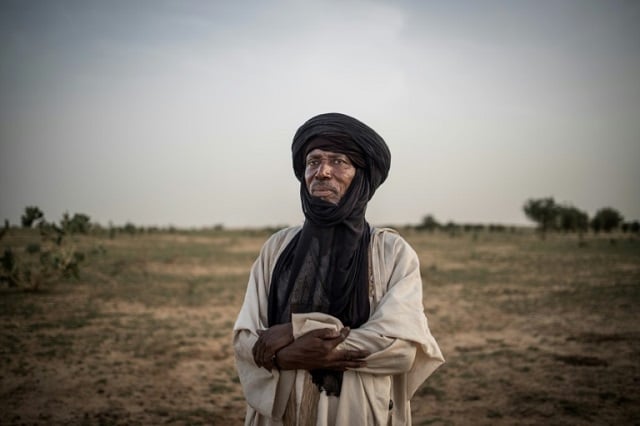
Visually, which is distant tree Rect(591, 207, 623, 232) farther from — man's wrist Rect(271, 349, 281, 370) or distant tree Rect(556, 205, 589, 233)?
man's wrist Rect(271, 349, 281, 370)

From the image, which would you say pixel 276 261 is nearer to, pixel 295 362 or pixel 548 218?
pixel 295 362

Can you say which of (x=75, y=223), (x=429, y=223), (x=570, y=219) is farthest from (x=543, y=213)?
(x=75, y=223)

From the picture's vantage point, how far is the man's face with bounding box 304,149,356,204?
88.4 inches

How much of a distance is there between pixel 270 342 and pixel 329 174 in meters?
0.78

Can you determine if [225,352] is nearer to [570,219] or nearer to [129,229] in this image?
[129,229]

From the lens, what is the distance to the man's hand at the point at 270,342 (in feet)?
6.79

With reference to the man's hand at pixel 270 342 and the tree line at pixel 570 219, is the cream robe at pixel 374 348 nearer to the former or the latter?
the man's hand at pixel 270 342

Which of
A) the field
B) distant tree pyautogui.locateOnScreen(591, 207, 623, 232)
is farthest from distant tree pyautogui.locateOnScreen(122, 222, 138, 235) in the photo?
distant tree pyautogui.locateOnScreen(591, 207, 623, 232)

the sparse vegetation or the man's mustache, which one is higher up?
the man's mustache

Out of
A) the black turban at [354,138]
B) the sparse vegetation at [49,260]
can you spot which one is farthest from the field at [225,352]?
the black turban at [354,138]

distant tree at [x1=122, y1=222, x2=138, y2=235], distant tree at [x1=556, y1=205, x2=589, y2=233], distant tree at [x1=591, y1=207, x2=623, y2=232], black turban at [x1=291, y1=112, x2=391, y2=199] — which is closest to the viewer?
black turban at [x1=291, y1=112, x2=391, y2=199]

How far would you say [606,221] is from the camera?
5266cm

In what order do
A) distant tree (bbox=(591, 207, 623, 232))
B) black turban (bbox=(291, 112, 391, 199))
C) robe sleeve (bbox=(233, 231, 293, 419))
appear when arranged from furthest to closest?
1. distant tree (bbox=(591, 207, 623, 232))
2. black turban (bbox=(291, 112, 391, 199))
3. robe sleeve (bbox=(233, 231, 293, 419))

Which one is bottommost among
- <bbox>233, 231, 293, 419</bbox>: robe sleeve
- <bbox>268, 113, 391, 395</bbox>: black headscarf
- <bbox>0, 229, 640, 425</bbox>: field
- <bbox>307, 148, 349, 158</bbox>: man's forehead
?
<bbox>0, 229, 640, 425</bbox>: field
